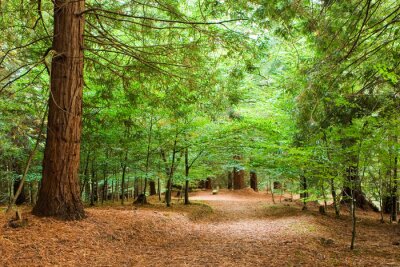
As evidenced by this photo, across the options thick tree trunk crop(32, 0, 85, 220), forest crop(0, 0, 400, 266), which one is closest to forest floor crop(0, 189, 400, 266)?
forest crop(0, 0, 400, 266)

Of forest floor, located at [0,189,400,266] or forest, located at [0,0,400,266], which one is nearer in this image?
forest floor, located at [0,189,400,266]

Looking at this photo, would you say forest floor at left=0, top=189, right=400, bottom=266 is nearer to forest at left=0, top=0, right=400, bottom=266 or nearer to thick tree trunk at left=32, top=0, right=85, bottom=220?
forest at left=0, top=0, right=400, bottom=266

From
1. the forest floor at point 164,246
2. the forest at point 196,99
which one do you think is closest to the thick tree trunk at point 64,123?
the forest at point 196,99

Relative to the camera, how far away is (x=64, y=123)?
5.25 metres

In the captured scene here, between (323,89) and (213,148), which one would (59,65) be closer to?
(323,89)

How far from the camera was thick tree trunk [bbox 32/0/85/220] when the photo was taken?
5.11 m

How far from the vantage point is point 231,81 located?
24.0 feet

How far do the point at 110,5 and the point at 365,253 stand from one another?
7163 millimetres

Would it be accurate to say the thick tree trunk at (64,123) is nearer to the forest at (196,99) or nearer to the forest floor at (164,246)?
the forest at (196,99)

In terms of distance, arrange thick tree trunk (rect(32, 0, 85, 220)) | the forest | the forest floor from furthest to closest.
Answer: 1. thick tree trunk (rect(32, 0, 85, 220))
2. the forest
3. the forest floor

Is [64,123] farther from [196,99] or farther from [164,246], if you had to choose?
[196,99]

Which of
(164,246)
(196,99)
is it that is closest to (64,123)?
(164,246)

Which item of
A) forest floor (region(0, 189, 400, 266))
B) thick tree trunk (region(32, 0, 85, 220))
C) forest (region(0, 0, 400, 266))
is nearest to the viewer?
forest floor (region(0, 189, 400, 266))

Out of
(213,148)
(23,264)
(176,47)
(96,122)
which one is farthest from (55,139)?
(213,148)
